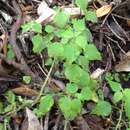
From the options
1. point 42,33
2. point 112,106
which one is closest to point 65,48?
point 42,33

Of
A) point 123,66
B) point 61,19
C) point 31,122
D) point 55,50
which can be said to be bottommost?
point 31,122

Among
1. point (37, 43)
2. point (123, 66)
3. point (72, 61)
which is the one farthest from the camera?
point (123, 66)

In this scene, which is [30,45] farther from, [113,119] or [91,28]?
[113,119]

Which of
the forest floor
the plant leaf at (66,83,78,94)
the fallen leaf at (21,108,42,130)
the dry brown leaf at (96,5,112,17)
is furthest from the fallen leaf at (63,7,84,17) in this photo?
the fallen leaf at (21,108,42,130)

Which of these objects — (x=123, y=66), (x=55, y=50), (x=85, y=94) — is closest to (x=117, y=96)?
(x=85, y=94)

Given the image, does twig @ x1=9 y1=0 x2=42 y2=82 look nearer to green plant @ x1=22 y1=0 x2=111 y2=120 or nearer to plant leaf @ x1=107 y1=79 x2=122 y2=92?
green plant @ x1=22 y1=0 x2=111 y2=120

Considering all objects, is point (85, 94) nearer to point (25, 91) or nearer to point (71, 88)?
point (71, 88)
